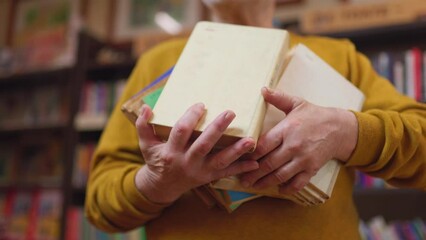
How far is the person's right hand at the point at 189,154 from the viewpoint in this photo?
545 mm

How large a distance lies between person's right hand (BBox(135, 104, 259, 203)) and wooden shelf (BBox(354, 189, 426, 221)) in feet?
4.03

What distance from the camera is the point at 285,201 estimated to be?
72cm

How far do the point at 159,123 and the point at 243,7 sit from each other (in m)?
0.40

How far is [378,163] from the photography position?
0.68 m

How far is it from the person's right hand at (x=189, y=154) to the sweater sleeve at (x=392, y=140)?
0.19 metres

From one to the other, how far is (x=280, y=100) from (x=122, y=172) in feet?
1.12

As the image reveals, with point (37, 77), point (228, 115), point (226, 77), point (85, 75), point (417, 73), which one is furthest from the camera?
point (37, 77)

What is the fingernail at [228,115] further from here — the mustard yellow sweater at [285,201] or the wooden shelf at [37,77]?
the wooden shelf at [37,77]

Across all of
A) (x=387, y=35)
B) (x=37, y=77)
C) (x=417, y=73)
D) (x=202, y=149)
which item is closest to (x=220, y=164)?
(x=202, y=149)

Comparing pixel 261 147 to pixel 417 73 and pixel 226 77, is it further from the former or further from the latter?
pixel 417 73

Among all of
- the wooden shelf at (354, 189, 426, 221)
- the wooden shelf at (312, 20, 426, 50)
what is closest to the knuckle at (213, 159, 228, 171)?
the wooden shelf at (354, 189, 426, 221)

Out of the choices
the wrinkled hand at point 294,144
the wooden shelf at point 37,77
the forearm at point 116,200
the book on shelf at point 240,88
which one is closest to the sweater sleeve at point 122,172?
the forearm at point 116,200

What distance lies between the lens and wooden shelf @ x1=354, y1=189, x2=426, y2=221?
1.71 m

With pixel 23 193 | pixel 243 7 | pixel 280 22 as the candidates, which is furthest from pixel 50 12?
pixel 243 7
